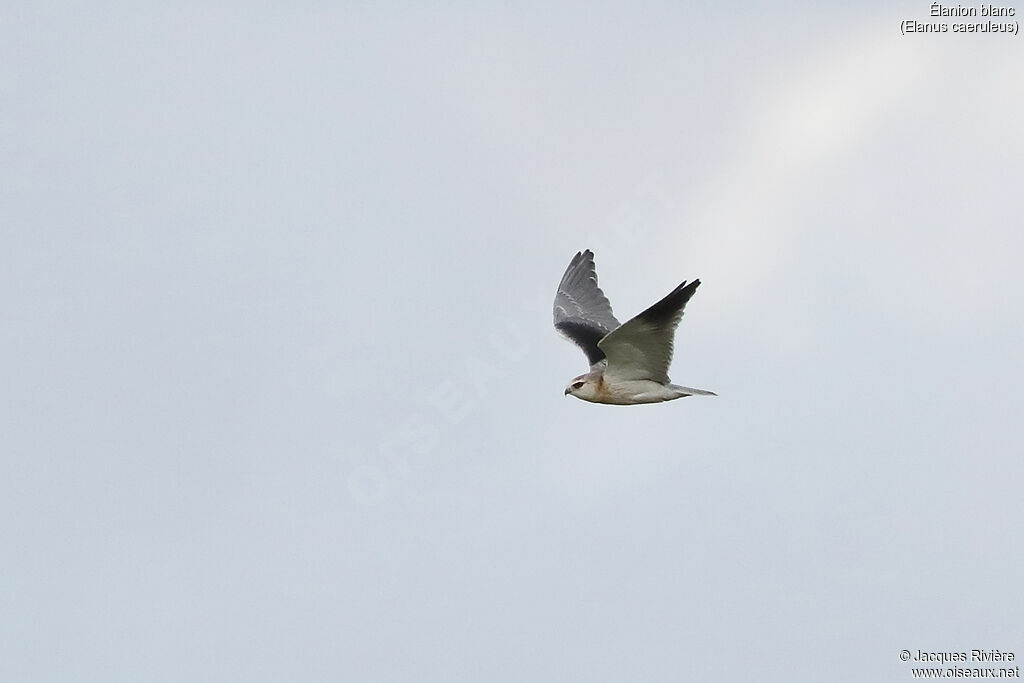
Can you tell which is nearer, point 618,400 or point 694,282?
point 694,282

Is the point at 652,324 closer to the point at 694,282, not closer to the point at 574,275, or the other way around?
the point at 694,282

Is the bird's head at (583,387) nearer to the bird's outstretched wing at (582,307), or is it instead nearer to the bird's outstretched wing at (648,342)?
the bird's outstretched wing at (648,342)

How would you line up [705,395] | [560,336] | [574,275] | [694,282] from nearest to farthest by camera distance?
[694,282] < [705,395] < [560,336] < [574,275]

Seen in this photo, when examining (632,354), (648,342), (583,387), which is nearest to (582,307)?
(583,387)

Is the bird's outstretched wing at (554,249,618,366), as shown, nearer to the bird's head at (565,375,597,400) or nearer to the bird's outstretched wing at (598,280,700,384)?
the bird's head at (565,375,597,400)

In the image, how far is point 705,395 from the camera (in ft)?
59.1

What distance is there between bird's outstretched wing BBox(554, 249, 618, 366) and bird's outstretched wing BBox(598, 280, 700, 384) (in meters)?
2.35

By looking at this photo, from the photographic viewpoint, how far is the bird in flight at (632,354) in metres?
16.9

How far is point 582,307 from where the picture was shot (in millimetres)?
22594

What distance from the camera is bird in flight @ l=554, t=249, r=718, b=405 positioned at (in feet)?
55.4

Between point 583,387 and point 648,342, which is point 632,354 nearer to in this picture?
point 648,342

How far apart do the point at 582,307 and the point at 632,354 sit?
15.9ft

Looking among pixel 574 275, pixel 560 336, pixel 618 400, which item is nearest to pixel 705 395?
pixel 618 400

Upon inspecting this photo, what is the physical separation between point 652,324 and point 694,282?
0.95 meters
